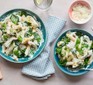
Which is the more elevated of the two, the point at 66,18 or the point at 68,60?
the point at 66,18

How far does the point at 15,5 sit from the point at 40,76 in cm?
30

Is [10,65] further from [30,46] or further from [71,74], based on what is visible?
[71,74]

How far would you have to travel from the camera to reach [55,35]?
1460 millimetres

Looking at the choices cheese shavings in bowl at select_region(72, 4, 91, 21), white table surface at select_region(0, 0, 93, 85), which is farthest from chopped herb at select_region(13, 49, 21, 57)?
cheese shavings in bowl at select_region(72, 4, 91, 21)

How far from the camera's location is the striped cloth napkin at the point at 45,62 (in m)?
1.45

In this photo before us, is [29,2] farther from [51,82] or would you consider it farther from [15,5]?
[51,82]

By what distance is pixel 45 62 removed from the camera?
1450mm

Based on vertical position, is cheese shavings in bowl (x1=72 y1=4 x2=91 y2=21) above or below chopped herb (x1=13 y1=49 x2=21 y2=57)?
above

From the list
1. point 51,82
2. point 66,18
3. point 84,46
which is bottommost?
point 51,82

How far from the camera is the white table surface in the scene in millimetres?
1469

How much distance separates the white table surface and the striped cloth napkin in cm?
2

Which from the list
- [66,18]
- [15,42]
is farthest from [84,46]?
[15,42]

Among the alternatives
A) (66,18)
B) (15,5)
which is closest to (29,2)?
(15,5)

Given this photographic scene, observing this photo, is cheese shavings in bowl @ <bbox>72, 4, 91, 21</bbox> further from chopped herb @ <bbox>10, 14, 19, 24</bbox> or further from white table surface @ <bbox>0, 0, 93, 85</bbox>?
chopped herb @ <bbox>10, 14, 19, 24</bbox>
